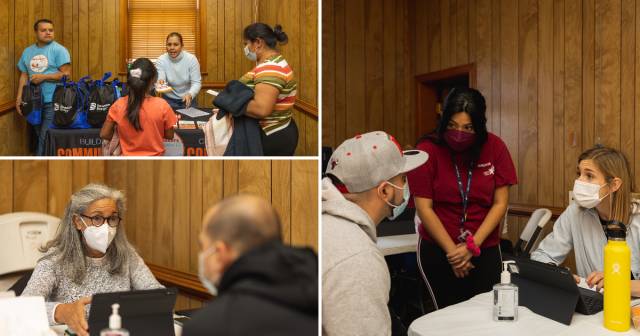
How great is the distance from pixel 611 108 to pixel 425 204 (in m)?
1.84

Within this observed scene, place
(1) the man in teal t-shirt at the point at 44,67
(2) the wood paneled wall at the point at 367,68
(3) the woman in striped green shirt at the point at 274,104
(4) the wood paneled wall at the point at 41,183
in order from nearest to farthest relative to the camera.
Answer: (4) the wood paneled wall at the point at 41,183 < (3) the woman in striped green shirt at the point at 274,104 < (1) the man in teal t-shirt at the point at 44,67 < (2) the wood paneled wall at the point at 367,68

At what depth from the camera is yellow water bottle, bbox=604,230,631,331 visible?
1.02 metres

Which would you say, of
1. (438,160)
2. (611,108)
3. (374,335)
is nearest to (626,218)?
(438,160)

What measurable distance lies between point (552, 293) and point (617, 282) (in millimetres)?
134

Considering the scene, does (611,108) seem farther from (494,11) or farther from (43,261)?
(43,261)

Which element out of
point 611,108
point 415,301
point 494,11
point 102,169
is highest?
A: point 494,11

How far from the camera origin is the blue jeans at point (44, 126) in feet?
7.56

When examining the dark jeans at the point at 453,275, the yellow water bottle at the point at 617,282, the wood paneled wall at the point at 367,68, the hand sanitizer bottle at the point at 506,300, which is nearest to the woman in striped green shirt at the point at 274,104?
the hand sanitizer bottle at the point at 506,300

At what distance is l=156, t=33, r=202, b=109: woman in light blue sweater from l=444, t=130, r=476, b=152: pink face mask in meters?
1.41

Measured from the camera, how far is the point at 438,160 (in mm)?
1748

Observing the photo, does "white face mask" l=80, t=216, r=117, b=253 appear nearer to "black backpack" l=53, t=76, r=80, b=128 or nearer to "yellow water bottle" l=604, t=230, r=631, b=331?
"yellow water bottle" l=604, t=230, r=631, b=331

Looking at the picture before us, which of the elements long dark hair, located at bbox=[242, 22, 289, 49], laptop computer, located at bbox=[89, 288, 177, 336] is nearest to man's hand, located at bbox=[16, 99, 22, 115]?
long dark hair, located at bbox=[242, 22, 289, 49]

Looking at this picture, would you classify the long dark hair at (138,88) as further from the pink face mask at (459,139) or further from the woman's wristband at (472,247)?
the woman's wristband at (472,247)

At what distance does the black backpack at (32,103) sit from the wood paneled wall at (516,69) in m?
2.14
